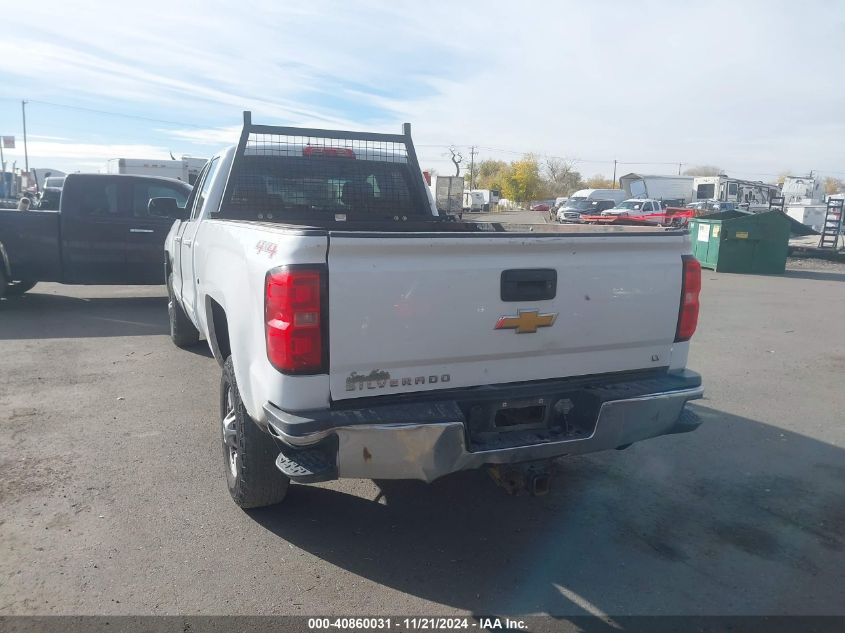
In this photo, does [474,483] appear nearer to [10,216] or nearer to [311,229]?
[311,229]

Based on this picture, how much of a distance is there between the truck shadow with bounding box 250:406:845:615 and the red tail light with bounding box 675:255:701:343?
3.72 ft

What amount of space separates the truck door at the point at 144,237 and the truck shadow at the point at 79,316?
0.59 metres

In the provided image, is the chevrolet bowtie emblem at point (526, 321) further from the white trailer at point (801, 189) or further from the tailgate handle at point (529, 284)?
the white trailer at point (801, 189)

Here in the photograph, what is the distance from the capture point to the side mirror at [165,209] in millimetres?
6227

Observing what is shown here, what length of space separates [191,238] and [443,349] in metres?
→ 3.04

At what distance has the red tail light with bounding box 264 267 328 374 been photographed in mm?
2793

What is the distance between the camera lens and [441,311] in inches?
120

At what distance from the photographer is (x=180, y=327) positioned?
748 cm

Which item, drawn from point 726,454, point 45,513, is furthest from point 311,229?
point 726,454

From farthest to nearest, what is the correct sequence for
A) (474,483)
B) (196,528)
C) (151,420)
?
1. (151,420)
2. (474,483)
3. (196,528)

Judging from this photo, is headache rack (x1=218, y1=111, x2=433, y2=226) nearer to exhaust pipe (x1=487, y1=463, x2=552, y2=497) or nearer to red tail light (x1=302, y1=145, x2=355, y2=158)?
red tail light (x1=302, y1=145, x2=355, y2=158)

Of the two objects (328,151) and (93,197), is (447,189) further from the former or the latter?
(328,151)

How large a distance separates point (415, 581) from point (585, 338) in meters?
1.44

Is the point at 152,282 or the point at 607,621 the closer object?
the point at 607,621
